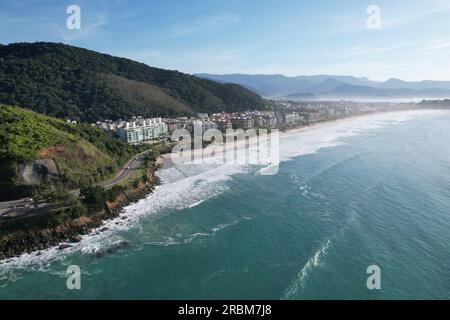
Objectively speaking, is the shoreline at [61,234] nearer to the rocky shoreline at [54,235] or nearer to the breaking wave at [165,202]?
the rocky shoreline at [54,235]

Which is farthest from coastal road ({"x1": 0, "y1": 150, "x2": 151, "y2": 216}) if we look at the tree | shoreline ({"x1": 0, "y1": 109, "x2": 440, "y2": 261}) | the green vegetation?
shoreline ({"x1": 0, "y1": 109, "x2": 440, "y2": 261})

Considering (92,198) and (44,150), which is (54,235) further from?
(44,150)

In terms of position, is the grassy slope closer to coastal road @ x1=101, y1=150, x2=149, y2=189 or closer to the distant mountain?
coastal road @ x1=101, y1=150, x2=149, y2=189

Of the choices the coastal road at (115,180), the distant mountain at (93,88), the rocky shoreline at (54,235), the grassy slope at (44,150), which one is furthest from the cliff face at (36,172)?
the distant mountain at (93,88)

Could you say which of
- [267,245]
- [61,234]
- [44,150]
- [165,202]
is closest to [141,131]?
[44,150]

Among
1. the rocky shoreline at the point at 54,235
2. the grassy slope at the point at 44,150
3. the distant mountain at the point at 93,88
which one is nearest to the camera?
the rocky shoreline at the point at 54,235
